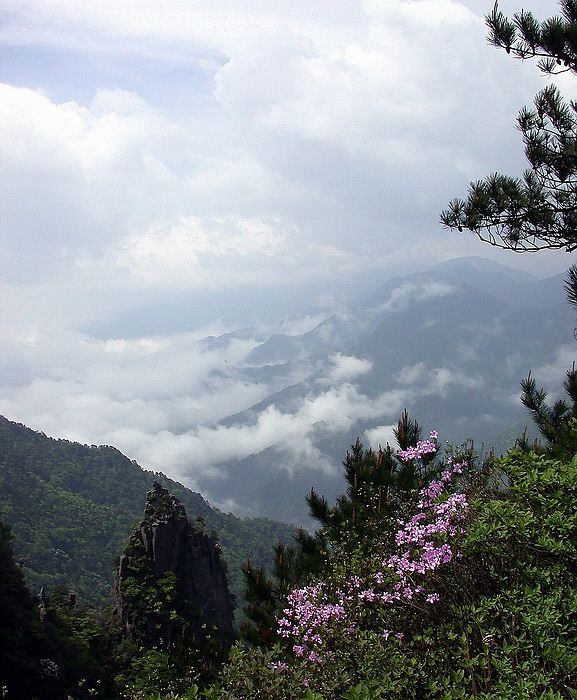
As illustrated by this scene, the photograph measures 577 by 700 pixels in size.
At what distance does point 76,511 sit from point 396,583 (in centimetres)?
5862

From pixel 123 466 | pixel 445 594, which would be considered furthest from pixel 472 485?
pixel 123 466

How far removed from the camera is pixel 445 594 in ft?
13.3

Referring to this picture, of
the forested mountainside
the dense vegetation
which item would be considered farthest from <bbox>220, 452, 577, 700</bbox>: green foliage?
the forested mountainside

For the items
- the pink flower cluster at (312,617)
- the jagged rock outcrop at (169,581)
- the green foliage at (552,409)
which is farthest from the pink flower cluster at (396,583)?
the jagged rock outcrop at (169,581)

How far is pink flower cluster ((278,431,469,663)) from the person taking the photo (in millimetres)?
4109

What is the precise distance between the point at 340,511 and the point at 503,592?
3.67m

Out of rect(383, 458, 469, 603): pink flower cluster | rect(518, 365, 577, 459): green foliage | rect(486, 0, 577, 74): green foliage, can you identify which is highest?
rect(486, 0, 577, 74): green foliage

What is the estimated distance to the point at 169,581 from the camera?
2578cm

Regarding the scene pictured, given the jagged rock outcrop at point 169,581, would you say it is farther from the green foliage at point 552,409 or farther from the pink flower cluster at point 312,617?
the pink flower cluster at point 312,617

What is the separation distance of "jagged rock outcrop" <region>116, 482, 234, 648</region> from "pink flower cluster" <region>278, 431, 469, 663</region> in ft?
62.5

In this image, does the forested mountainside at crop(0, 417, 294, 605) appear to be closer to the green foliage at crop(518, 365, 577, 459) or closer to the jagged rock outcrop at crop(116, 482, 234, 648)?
the jagged rock outcrop at crop(116, 482, 234, 648)

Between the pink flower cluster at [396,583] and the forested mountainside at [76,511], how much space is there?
38.1m

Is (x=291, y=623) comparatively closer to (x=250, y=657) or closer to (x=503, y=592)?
(x=250, y=657)

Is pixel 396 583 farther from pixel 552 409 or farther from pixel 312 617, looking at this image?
pixel 552 409
